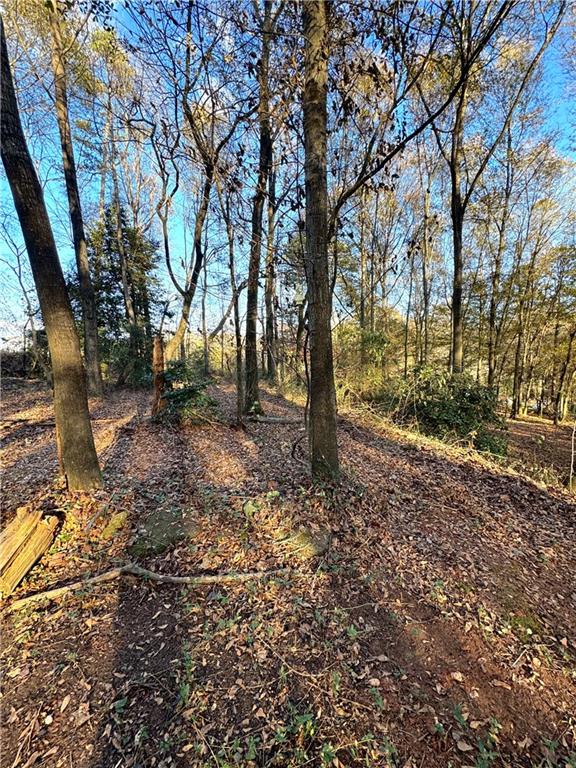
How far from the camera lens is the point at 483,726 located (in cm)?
193

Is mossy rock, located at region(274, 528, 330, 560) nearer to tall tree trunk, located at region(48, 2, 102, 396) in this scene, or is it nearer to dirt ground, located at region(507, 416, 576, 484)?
dirt ground, located at region(507, 416, 576, 484)

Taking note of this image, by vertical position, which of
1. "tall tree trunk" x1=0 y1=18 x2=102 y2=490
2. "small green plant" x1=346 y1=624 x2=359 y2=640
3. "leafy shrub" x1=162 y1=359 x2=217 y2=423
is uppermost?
"tall tree trunk" x1=0 y1=18 x2=102 y2=490

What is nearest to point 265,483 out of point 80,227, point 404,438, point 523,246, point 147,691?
point 147,691

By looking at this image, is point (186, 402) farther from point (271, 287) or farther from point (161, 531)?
point (161, 531)

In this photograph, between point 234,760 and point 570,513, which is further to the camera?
point 570,513

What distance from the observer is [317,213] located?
12.0 ft

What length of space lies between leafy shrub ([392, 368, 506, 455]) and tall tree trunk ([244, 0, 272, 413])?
145 inches

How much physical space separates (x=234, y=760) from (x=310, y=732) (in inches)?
16.3

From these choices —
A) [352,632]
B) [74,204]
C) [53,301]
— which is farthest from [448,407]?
[74,204]

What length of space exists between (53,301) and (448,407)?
7.73 metres

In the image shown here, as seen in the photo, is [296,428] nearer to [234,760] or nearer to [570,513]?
[570,513]

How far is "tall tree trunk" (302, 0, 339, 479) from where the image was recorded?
3.46 m

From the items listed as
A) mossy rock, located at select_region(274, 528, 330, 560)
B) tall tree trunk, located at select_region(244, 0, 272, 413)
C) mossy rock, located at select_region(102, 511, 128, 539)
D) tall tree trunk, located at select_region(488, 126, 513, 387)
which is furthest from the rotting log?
tall tree trunk, located at select_region(488, 126, 513, 387)

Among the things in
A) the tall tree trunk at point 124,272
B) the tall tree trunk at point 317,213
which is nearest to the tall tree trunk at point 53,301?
the tall tree trunk at point 317,213
